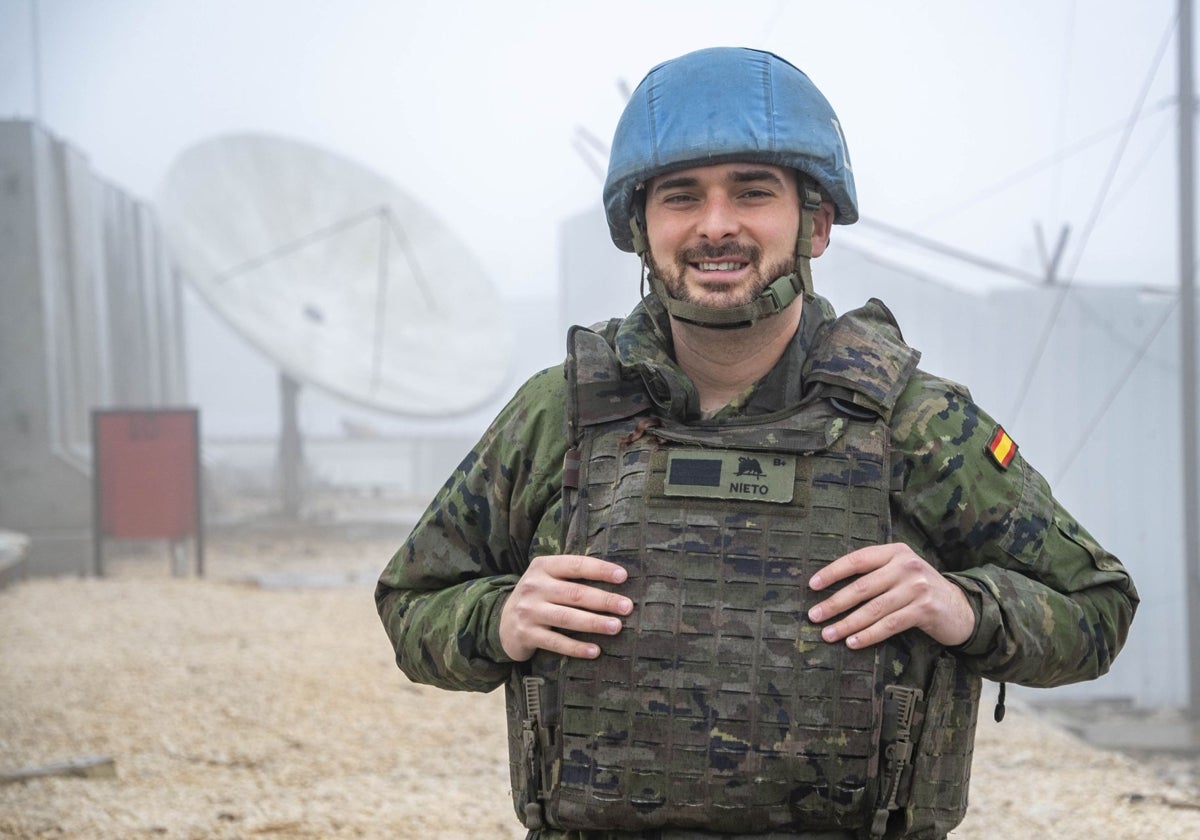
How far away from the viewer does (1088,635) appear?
1940 mm

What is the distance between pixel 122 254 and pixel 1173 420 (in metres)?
18.5

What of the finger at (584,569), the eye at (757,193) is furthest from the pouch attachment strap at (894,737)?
the eye at (757,193)

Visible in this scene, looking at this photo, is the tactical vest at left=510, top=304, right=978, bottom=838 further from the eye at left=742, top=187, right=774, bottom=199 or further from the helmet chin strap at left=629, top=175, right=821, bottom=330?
the eye at left=742, top=187, right=774, bottom=199

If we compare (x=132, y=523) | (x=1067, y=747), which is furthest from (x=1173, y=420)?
(x=132, y=523)

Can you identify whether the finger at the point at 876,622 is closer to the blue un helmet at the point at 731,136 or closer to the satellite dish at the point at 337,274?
the blue un helmet at the point at 731,136

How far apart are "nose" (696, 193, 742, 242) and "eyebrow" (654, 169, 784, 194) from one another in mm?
42

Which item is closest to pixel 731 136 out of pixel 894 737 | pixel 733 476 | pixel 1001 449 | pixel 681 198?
pixel 681 198

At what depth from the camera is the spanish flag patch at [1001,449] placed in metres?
1.97

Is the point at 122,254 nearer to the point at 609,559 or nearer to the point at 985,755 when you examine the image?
the point at 985,755

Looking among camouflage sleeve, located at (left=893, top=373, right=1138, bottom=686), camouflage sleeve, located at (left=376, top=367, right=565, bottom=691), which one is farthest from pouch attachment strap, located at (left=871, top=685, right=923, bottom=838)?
camouflage sleeve, located at (left=376, top=367, right=565, bottom=691)

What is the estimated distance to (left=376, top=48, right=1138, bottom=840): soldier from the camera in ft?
6.02

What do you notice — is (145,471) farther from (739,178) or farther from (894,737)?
(894,737)

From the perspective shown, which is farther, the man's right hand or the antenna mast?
the antenna mast

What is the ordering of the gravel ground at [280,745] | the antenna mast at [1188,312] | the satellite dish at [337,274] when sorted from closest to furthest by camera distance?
the gravel ground at [280,745]
the antenna mast at [1188,312]
the satellite dish at [337,274]
